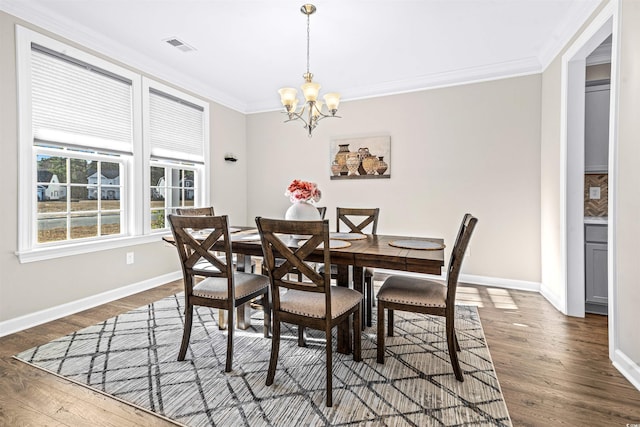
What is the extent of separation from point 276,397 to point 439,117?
3.61 m

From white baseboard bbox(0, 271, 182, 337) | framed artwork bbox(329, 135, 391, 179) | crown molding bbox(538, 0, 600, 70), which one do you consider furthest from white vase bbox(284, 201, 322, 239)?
crown molding bbox(538, 0, 600, 70)

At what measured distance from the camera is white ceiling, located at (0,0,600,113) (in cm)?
259

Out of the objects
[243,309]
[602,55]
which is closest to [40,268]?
[243,309]

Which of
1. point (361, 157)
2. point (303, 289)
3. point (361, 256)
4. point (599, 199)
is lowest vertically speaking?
point (303, 289)

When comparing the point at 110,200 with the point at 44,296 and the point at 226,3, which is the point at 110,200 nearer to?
the point at 44,296

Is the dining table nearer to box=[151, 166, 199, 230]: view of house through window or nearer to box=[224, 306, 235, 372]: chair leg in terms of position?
box=[224, 306, 235, 372]: chair leg

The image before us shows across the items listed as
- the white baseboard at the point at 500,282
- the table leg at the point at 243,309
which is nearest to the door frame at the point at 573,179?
the white baseboard at the point at 500,282

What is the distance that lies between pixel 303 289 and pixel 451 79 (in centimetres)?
339

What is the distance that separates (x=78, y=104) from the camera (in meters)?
3.00

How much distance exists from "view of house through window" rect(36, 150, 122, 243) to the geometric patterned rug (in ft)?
3.36

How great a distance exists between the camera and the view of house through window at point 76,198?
2.85 metres

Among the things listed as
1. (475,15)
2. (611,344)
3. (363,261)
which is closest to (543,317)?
(611,344)

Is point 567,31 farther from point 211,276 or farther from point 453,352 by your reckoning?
point 211,276

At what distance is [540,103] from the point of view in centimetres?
360
